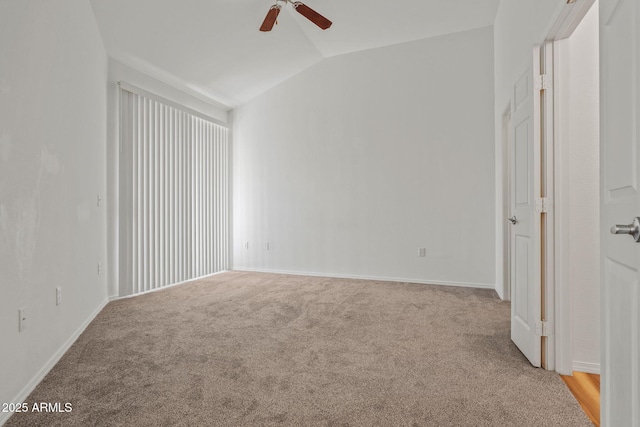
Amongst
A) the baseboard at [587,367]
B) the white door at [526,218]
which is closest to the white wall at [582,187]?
the baseboard at [587,367]

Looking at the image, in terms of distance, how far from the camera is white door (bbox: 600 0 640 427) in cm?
100

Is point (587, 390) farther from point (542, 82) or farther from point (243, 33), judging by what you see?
point (243, 33)

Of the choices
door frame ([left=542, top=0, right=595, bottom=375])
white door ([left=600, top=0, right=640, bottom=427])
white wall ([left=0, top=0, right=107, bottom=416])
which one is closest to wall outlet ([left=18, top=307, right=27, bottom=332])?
white wall ([left=0, top=0, right=107, bottom=416])

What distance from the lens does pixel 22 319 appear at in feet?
6.13

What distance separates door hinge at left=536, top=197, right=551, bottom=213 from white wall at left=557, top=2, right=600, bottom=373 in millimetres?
83

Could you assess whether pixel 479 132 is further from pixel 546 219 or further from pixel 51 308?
pixel 51 308

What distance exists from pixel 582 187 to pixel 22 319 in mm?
3215

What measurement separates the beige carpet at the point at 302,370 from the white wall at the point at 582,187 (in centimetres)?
33

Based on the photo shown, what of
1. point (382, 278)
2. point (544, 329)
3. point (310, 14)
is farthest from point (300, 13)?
point (382, 278)

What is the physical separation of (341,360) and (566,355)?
133cm

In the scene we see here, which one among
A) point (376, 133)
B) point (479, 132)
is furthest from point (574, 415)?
point (376, 133)

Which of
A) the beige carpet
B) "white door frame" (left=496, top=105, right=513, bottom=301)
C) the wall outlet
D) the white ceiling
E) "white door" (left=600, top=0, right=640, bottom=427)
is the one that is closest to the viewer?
"white door" (left=600, top=0, right=640, bottom=427)

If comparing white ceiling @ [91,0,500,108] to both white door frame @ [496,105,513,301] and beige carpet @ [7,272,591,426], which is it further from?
beige carpet @ [7,272,591,426]

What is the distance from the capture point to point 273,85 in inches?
225
